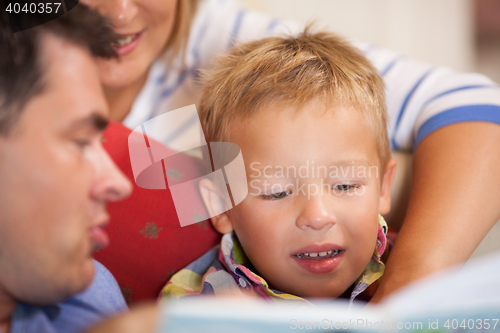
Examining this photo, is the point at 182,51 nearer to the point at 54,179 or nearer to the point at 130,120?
the point at 130,120

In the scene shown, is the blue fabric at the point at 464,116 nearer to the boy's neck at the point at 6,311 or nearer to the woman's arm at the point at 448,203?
the woman's arm at the point at 448,203

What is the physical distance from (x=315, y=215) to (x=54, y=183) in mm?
306

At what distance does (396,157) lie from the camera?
0.77m

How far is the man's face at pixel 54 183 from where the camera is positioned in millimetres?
281

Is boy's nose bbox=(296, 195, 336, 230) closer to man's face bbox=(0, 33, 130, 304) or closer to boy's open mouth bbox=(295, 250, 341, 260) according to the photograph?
boy's open mouth bbox=(295, 250, 341, 260)

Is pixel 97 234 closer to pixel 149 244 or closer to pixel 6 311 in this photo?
pixel 6 311

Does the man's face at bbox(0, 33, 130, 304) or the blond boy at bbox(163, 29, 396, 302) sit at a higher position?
the man's face at bbox(0, 33, 130, 304)

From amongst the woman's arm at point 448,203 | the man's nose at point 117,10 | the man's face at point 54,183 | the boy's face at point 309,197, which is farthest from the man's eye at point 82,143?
the woman's arm at point 448,203

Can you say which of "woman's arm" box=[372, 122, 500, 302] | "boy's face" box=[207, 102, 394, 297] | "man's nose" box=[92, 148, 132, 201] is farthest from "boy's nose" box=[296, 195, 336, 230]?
"man's nose" box=[92, 148, 132, 201]

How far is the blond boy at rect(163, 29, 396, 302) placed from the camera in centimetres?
53

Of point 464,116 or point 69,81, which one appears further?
point 464,116

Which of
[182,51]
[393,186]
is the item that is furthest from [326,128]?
[182,51]

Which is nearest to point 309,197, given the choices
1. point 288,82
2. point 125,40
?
point 288,82

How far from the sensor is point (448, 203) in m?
0.57
